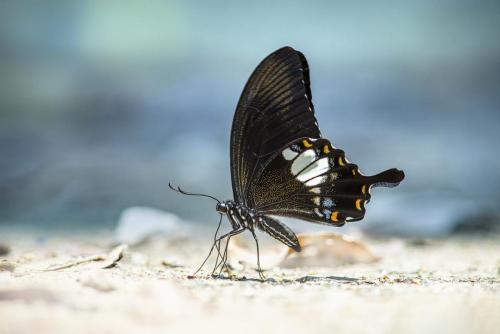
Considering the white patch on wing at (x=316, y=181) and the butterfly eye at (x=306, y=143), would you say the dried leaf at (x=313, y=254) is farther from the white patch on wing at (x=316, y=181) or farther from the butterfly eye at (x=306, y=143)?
the butterfly eye at (x=306, y=143)

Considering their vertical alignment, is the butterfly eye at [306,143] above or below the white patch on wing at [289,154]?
above

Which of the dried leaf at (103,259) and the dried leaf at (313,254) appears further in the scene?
the dried leaf at (313,254)

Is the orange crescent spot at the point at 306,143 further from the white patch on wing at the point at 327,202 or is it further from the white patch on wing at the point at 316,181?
the white patch on wing at the point at 327,202

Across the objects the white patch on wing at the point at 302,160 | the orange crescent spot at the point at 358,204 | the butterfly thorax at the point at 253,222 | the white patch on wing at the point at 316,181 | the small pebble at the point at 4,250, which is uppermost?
the white patch on wing at the point at 302,160

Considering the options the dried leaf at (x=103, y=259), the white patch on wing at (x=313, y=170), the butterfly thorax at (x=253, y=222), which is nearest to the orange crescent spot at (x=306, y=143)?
the white patch on wing at (x=313, y=170)

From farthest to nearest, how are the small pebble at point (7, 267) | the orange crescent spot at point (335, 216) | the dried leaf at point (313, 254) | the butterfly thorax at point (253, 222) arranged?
1. the dried leaf at point (313, 254)
2. the orange crescent spot at point (335, 216)
3. the butterfly thorax at point (253, 222)
4. the small pebble at point (7, 267)

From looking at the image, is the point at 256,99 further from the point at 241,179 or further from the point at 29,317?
the point at 29,317

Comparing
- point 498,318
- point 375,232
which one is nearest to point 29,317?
point 498,318

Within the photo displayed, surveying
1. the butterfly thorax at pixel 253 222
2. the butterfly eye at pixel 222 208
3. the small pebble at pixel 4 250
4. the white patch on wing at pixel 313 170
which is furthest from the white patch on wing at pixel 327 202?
the small pebble at pixel 4 250

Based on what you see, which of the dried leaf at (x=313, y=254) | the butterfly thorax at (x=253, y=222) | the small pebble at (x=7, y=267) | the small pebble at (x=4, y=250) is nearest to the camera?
the small pebble at (x=7, y=267)
